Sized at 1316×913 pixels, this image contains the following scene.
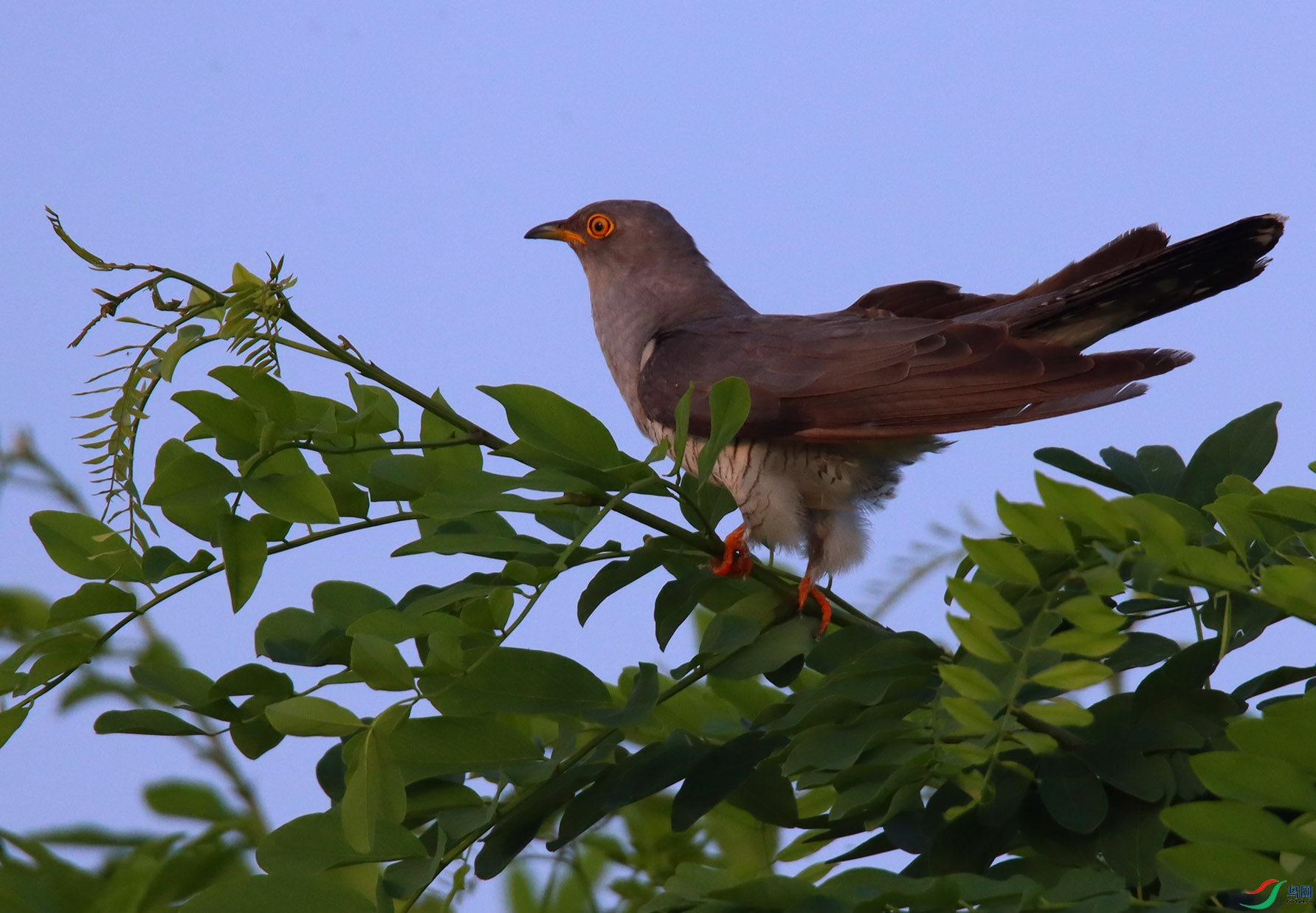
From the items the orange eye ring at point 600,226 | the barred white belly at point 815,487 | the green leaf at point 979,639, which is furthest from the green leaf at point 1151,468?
the orange eye ring at point 600,226

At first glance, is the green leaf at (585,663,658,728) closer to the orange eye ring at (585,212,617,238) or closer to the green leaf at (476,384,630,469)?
the green leaf at (476,384,630,469)

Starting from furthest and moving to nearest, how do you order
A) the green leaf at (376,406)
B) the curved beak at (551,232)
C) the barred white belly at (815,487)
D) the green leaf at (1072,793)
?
the curved beak at (551,232), the barred white belly at (815,487), the green leaf at (376,406), the green leaf at (1072,793)

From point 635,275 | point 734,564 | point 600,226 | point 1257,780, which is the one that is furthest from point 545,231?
point 1257,780

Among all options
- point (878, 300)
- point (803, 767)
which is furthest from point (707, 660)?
point (878, 300)

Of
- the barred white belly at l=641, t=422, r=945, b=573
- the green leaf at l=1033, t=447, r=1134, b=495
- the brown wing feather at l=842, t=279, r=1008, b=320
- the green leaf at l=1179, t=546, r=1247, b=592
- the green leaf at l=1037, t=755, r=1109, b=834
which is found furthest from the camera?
the brown wing feather at l=842, t=279, r=1008, b=320

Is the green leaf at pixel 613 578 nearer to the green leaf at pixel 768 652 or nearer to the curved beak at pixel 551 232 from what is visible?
the green leaf at pixel 768 652

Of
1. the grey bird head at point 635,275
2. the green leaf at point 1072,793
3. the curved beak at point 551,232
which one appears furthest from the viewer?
the curved beak at point 551,232

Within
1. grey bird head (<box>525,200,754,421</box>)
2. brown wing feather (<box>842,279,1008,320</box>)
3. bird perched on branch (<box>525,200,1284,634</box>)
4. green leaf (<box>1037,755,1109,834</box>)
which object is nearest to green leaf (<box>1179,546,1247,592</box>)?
green leaf (<box>1037,755,1109,834</box>)

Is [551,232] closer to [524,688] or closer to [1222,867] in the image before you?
[524,688]

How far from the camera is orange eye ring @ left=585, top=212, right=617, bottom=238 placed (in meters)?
4.64

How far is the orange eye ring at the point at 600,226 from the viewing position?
4645 millimetres

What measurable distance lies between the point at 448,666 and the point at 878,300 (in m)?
2.60

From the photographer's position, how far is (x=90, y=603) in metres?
1.51

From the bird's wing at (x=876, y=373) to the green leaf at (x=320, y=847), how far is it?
1.44m
